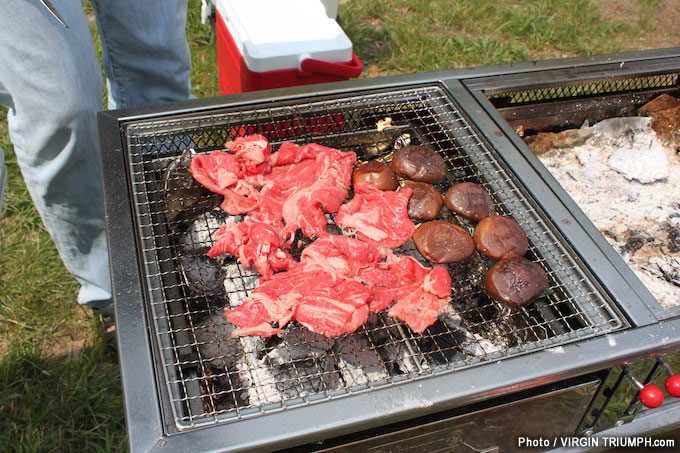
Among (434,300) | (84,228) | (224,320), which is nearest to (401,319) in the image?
(434,300)

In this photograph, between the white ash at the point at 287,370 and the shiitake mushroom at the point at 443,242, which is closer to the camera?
the white ash at the point at 287,370

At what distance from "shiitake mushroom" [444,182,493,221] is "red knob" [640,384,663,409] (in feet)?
2.92

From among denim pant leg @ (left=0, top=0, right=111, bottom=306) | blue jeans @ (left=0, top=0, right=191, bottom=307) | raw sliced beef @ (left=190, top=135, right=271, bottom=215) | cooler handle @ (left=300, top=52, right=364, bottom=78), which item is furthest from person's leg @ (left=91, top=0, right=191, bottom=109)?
raw sliced beef @ (left=190, top=135, right=271, bottom=215)

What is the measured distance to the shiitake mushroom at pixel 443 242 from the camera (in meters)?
2.20

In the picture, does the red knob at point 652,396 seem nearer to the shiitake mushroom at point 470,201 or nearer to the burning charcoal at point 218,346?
the shiitake mushroom at point 470,201

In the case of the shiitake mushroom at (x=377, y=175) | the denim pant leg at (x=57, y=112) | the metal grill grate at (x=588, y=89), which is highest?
the denim pant leg at (x=57, y=112)

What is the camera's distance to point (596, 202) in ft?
9.55

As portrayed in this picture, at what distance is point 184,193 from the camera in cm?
250

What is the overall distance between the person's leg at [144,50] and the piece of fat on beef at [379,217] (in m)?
1.63

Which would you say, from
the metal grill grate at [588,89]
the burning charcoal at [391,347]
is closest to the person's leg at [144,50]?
the metal grill grate at [588,89]

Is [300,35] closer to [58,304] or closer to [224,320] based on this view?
[224,320]

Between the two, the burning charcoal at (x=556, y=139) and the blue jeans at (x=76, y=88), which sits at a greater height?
the blue jeans at (x=76, y=88)

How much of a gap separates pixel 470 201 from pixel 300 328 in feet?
3.05

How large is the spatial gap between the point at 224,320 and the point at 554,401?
1.32 meters
